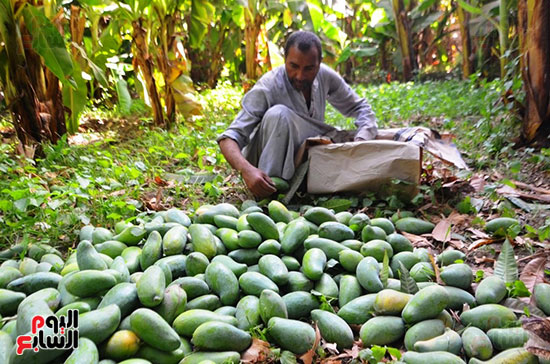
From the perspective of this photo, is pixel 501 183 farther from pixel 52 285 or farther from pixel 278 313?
pixel 52 285

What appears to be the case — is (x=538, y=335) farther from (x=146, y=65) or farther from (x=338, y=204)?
(x=146, y=65)

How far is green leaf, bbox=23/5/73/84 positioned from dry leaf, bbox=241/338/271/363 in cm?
255

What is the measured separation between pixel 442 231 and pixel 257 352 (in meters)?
1.23

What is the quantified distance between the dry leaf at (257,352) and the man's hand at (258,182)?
1.21 metres

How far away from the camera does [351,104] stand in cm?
318

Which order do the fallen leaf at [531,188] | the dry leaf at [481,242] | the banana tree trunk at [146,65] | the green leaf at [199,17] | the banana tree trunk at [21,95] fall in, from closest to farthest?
the dry leaf at [481,242] < the fallen leaf at [531,188] < the banana tree trunk at [21,95] < the banana tree trunk at [146,65] < the green leaf at [199,17]

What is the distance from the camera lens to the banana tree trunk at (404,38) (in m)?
7.24

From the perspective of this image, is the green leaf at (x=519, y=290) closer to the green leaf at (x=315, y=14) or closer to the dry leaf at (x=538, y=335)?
the dry leaf at (x=538, y=335)

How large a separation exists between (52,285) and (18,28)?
2.39m

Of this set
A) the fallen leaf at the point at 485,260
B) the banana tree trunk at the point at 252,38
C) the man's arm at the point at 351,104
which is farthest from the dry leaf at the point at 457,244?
the banana tree trunk at the point at 252,38

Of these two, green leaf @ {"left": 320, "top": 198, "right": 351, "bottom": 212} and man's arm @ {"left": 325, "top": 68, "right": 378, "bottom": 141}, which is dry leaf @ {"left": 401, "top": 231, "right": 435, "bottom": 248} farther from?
man's arm @ {"left": 325, "top": 68, "right": 378, "bottom": 141}

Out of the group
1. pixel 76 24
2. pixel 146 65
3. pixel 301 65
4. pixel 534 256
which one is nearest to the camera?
pixel 534 256

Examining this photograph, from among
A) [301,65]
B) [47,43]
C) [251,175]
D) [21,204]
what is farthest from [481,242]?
[47,43]

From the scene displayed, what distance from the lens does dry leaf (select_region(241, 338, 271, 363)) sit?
1.18 m
